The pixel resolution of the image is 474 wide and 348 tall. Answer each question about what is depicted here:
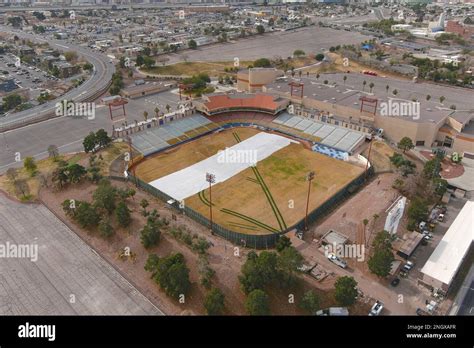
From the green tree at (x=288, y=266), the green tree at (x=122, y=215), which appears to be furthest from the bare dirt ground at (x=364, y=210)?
the green tree at (x=122, y=215)

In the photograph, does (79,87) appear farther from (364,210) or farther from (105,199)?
(364,210)

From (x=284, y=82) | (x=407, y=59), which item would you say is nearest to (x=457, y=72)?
(x=407, y=59)

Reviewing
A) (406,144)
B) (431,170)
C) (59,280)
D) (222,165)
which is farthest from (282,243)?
(406,144)

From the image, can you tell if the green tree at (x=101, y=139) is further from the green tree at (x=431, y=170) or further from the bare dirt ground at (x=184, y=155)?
the green tree at (x=431, y=170)

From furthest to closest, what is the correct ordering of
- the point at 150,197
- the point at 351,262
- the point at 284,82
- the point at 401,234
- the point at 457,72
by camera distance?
1. the point at 457,72
2. the point at 284,82
3. the point at 150,197
4. the point at 401,234
5. the point at 351,262

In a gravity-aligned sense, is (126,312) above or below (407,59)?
below

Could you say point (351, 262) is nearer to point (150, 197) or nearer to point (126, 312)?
point (126, 312)
